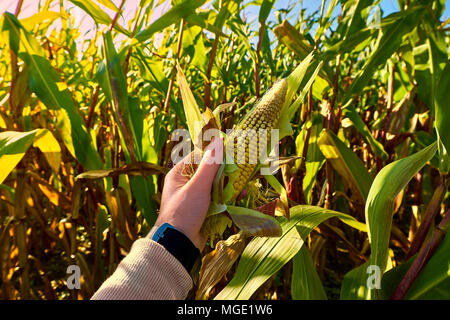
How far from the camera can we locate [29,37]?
2.96 feet

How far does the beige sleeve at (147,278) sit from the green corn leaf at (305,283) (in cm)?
19

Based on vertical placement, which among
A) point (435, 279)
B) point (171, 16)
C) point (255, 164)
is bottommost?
point (435, 279)

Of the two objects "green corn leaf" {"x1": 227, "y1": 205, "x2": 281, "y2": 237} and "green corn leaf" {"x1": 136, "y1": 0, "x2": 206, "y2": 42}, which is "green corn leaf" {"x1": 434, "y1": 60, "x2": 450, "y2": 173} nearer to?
"green corn leaf" {"x1": 227, "y1": 205, "x2": 281, "y2": 237}

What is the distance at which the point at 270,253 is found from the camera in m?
0.66

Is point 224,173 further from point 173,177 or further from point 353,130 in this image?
point 353,130

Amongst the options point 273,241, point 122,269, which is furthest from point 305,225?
point 122,269

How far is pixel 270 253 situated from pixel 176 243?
19 centimetres

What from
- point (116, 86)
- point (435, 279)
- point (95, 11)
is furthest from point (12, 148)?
point (435, 279)

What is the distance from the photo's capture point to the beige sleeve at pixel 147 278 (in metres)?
0.51

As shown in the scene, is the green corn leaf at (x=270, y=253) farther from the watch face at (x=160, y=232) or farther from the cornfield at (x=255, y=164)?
the watch face at (x=160, y=232)

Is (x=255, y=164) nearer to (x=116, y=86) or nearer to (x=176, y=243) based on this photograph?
(x=176, y=243)

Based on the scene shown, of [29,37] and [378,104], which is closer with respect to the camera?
[29,37]

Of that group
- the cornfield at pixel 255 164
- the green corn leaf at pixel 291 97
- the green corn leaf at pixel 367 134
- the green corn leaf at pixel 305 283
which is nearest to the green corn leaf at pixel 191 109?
the cornfield at pixel 255 164
